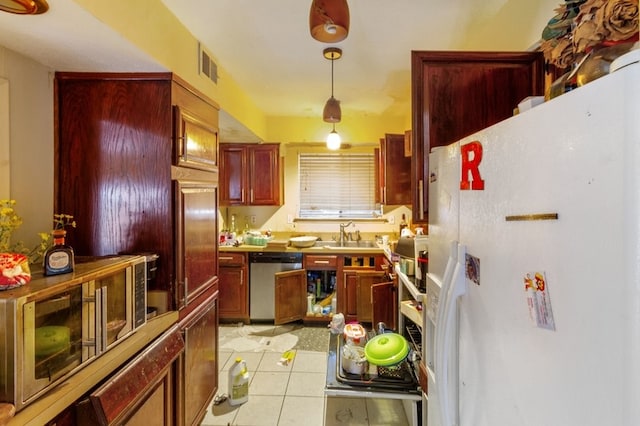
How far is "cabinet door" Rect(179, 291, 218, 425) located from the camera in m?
1.90

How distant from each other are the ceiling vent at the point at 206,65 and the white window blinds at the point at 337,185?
208cm

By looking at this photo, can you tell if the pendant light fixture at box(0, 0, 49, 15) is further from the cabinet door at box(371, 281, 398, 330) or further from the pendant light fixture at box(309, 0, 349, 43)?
the cabinet door at box(371, 281, 398, 330)

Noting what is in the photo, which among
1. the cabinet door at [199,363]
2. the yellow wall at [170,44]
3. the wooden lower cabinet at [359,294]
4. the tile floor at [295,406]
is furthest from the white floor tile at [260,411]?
→ the yellow wall at [170,44]

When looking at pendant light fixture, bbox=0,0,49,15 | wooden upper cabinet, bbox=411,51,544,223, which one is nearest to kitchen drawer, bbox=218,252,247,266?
wooden upper cabinet, bbox=411,51,544,223

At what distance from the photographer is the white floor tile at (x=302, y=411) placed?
220 centimetres

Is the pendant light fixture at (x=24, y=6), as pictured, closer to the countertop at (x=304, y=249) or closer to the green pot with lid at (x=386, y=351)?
the green pot with lid at (x=386, y=351)

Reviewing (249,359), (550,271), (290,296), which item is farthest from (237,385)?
(550,271)

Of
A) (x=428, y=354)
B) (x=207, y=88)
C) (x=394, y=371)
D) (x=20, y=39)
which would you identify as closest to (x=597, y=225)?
(x=428, y=354)

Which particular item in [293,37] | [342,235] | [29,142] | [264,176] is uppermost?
[293,37]

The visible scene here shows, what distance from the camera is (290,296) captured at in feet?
12.0

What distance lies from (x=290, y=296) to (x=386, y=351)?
1830 millimetres

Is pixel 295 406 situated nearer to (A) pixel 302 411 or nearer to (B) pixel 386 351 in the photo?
(A) pixel 302 411

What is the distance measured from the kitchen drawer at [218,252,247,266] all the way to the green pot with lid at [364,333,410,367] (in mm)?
2051

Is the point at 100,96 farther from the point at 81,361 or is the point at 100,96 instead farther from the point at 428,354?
the point at 428,354
